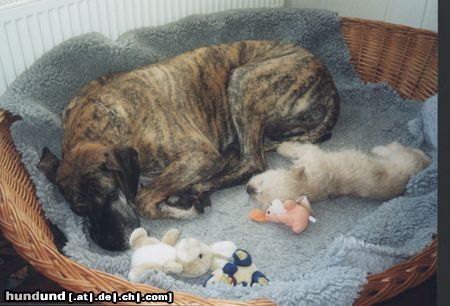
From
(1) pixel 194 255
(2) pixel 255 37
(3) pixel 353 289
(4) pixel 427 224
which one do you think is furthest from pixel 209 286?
(2) pixel 255 37

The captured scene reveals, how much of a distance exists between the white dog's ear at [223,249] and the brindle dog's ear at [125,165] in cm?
35

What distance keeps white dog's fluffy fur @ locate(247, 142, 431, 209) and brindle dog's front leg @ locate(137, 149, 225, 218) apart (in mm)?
196

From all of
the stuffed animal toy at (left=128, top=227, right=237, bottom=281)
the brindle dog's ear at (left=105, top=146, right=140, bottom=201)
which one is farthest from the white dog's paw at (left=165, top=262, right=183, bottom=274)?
the brindle dog's ear at (left=105, top=146, right=140, bottom=201)

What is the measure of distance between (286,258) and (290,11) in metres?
1.35

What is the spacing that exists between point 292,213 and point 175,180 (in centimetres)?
47

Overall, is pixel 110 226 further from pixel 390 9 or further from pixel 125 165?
pixel 390 9

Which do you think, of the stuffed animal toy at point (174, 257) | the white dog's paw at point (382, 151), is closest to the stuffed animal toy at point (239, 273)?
the stuffed animal toy at point (174, 257)

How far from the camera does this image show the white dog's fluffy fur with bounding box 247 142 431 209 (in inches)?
70.1

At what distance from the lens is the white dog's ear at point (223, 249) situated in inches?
A: 63.4

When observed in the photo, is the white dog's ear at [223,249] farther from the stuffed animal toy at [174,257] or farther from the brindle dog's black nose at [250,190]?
the brindle dog's black nose at [250,190]

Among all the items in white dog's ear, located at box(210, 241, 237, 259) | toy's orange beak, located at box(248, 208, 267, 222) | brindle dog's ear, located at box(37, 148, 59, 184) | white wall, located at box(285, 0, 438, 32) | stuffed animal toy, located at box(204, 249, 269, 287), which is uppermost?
white wall, located at box(285, 0, 438, 32)

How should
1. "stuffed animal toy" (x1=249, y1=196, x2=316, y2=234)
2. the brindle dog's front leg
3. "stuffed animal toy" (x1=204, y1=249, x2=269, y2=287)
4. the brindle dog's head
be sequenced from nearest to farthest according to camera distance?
"stuffed animal toy" (x1=204, y1=249, x2=269, y2=287)
the brindle dog's head
"stuffed animal toy" (x1=249, y1=196, x2=316, y2=234)
the brindle dog's front leg

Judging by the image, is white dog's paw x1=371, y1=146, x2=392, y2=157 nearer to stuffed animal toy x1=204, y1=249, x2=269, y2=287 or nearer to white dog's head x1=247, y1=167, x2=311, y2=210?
white dog's head x1=247, y1=167, x2=311, y2=210

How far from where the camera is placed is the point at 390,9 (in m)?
2.60
